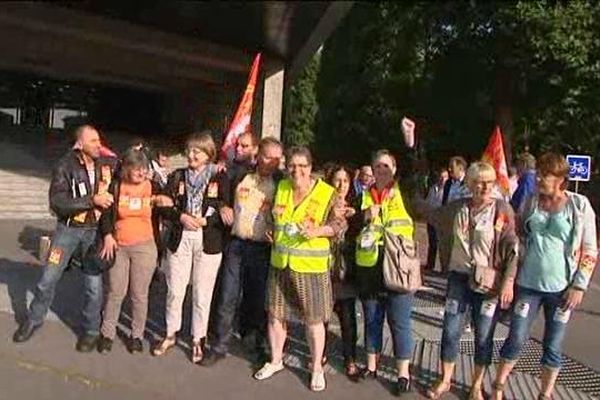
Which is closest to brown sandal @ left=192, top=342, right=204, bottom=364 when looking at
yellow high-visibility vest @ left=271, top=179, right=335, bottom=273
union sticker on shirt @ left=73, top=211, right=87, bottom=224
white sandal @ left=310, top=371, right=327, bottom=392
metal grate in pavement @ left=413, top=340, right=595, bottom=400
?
white sandal @ left=310, top=371, right=327, bottom=392

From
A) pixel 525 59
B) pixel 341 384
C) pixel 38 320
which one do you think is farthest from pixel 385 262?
pixel 525 59

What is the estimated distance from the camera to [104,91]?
3316 centimetres

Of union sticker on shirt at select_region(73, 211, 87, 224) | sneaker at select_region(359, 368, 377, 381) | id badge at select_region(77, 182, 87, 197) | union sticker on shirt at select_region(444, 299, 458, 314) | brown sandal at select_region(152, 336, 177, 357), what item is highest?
id badge at select_region(77, 182, 87, 197)

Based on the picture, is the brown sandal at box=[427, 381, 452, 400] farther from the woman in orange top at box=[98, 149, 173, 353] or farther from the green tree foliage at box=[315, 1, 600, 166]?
the green tree foliage at box=[315, 1, 600, 166]

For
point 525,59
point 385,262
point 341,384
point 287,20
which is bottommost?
point 341,384

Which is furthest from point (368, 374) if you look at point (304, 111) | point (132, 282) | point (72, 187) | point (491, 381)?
point (304, 111)

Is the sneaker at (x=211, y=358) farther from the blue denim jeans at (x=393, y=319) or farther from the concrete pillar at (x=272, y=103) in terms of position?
the concrete pillar at (x=272, y=103)

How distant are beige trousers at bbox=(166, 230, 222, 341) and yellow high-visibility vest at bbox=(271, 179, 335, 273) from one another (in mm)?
678

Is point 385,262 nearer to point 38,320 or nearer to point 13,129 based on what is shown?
point 38,320

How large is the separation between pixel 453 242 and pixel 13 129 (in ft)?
90.5

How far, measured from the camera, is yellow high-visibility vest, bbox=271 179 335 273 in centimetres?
513

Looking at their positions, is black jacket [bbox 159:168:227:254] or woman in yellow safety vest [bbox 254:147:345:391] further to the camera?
black jacket [bbox 159:168:227:254]

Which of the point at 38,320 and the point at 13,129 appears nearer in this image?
the point at 38,320

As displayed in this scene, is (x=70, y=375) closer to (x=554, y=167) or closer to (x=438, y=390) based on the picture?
(x=438, y=390)
